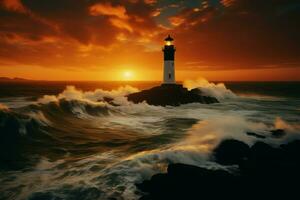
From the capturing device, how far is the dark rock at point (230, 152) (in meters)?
8.25

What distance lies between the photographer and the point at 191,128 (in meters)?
15.5

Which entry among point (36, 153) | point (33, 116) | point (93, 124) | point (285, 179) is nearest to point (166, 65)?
point (93, 124)

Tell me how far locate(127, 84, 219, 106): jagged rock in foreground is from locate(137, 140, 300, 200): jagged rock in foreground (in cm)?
2019

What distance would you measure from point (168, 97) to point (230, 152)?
1987 cm

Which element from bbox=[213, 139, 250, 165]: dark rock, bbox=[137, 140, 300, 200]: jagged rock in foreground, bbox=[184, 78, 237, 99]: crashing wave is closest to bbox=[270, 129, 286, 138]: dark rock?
bbox=[213, 139, 250, 165]: dark rock

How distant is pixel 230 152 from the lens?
345 inches

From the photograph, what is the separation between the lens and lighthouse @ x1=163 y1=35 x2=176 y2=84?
30734mm

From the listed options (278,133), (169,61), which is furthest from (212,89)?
(278,133)

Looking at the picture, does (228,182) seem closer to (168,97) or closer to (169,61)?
(168,97)

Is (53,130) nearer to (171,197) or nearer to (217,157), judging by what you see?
(217,157)

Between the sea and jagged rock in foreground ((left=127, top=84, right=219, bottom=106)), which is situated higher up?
jagged rock in foreground ((left=127, top=84, right=219, bottom=106))

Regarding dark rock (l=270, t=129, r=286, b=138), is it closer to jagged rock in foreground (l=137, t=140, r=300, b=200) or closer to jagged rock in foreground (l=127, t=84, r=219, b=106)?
jagged rock in foreground (l=137, t=140, r=300, b=200)

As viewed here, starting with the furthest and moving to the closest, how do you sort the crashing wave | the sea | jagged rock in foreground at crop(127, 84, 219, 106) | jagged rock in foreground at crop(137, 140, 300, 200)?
1. the crashing wave
2. jagged rock in foreground at crop(127, 84, 219, 106)
3. the sea
4. jagged rock in foreground at crop(137, 140, 300, 200)

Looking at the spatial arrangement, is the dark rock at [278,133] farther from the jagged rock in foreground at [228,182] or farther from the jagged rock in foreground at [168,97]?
the jagged rock in foreground at [168,97]
